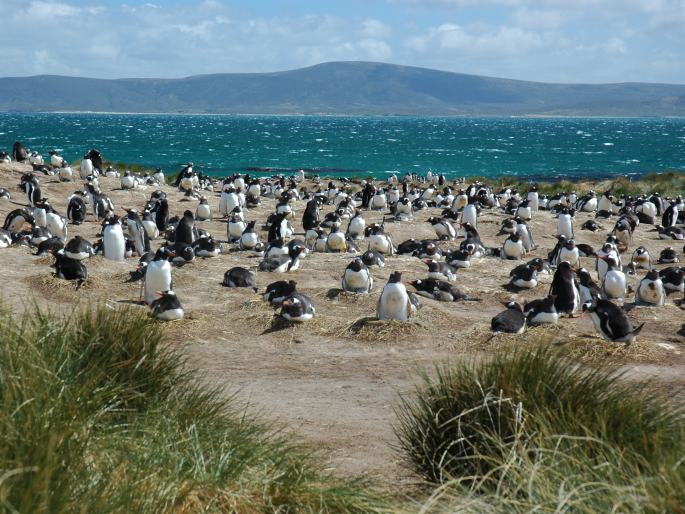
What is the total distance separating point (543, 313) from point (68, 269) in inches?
268

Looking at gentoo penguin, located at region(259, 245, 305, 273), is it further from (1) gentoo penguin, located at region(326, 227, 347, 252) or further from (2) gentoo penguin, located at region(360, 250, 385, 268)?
(1) gentoo penguin, located at region(326, 227, 347, 252)

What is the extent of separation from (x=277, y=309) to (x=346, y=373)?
8.33 feet

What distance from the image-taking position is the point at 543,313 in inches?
420

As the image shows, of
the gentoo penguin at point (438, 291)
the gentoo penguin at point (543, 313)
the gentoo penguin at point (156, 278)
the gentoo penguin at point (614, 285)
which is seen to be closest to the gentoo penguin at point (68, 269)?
the gentoo penguin at point (156, 278)

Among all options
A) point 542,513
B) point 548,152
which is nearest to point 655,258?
point 542,513

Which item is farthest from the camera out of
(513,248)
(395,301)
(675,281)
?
(513,248)

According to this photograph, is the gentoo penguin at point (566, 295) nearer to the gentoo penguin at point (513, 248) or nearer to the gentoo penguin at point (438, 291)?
the gentoo penguin at point (438, 291)

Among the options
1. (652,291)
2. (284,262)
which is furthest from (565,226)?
(284,262)

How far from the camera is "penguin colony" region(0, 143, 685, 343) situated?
1110 centimetres

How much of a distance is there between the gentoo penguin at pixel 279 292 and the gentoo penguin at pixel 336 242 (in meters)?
5.30

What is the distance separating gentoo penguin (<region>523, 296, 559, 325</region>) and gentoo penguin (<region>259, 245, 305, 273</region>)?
5061 millimetres

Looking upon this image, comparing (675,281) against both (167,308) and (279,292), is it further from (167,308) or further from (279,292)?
(167,308)

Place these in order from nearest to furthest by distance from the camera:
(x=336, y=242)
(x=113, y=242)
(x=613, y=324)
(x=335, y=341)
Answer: (x=613, y=324), (x=335, y=341), (x=113, y=242), (x=336, y=242)

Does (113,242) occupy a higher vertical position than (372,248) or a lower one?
higher
